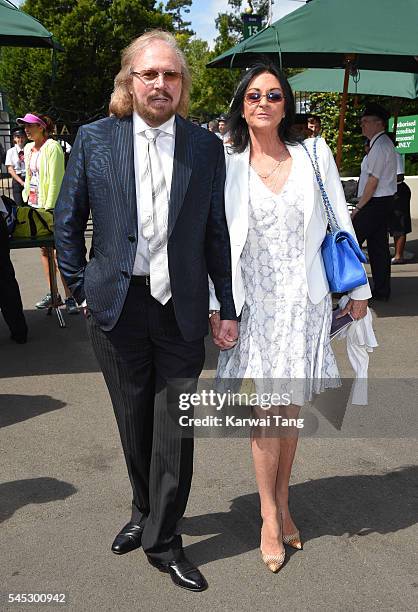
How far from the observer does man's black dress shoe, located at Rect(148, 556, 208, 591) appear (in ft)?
10.1

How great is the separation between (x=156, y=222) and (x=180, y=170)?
0.22m

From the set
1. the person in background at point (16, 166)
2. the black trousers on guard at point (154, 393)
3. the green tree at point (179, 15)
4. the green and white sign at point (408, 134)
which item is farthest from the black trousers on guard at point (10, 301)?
the green tree at point (179, 15)

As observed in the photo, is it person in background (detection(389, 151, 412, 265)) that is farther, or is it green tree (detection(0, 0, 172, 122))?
green tree (detection(0, 0, 172, 122))

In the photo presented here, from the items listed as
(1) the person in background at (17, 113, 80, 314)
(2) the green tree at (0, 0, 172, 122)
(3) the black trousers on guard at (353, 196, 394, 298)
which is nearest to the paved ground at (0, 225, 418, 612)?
(1) the person in background at (17, 113, 80, 314)

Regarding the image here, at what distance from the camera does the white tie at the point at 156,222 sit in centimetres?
289

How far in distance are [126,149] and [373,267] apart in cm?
584

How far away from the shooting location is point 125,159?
2887mm

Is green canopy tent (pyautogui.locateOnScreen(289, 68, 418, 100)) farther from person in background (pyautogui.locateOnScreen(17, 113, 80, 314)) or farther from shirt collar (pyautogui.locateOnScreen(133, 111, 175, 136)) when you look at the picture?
shirt collar (pyautogui.locateOnScreen(133, 111, 175, 136))

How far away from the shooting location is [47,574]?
317 cm

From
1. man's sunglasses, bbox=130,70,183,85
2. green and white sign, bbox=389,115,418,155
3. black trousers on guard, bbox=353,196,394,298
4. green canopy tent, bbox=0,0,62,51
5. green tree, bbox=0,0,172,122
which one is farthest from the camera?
green tree, bbox=0,0,172,122

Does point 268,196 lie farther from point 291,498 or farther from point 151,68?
point 291,498

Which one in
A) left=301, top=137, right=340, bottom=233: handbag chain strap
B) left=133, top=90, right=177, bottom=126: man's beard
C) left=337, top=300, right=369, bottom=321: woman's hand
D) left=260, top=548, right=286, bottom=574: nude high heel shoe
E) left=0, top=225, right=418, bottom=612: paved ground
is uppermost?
left=133, top=90, right=177, bottom=126: man's beard

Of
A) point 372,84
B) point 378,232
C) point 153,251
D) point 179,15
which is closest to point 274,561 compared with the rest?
point 153,251

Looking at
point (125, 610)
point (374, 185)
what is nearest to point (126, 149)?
point (125, 610)
